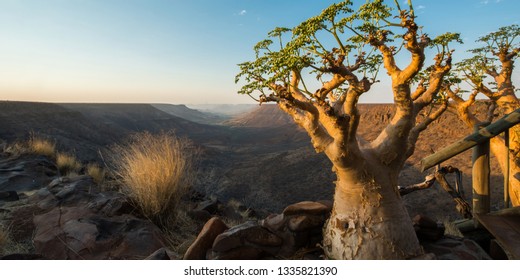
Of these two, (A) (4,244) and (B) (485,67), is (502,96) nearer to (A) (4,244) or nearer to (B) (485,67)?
(B) (485,67)

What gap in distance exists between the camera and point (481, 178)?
3771mm

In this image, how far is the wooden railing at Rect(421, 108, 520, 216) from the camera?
350cm

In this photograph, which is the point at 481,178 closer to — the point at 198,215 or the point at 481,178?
the point at 481,178

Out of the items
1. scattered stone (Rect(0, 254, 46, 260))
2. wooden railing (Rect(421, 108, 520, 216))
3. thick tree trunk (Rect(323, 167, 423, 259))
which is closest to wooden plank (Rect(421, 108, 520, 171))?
wooden railing (Rect(421, 108, 520, 216))

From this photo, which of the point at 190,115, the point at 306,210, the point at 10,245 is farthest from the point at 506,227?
the point at 190,115

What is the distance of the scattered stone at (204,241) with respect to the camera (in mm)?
3252

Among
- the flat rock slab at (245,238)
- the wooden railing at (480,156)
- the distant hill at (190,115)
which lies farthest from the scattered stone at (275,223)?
the distant hill at (190,115)

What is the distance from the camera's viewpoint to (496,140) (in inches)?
290

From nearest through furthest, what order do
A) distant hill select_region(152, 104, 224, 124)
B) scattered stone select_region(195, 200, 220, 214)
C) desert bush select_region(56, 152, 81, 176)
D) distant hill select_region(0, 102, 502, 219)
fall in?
1. scattered stone select_region(195, 200, 220, 214)
2. desert bush select_region(56, 152, 81, 176)
3. distant hill select_region(0, 102, 502, 219)
4. distant hill select_region(152, 104, 224, 124)

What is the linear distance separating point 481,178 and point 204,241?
347 cm

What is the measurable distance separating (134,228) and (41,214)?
1.59 meters

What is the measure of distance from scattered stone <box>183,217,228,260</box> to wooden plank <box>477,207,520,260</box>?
279 centimetres

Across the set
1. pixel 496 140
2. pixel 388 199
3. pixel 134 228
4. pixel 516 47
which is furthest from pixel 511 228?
pixel 516 47

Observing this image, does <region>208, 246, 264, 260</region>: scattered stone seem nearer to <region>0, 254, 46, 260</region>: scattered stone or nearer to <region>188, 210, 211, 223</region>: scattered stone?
<region>0, 254, 46, 260</region>: scattered stone
